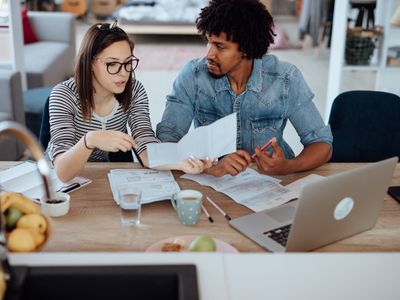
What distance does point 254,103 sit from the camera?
83.6 inches

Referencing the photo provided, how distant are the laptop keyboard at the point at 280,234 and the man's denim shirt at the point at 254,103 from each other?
65 cm

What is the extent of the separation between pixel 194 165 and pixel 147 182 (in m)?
0.16

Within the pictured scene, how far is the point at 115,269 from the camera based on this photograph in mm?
1025

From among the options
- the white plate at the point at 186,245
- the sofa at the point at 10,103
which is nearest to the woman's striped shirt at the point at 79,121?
the white plate at the point at 186,245

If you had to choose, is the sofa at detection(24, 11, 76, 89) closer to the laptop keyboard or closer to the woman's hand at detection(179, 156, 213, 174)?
the woman's hand at detection(179, 156, 213, 174)

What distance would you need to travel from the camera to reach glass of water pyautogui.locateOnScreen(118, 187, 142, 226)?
150cm

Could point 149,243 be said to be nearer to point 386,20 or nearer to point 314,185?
point 314,185

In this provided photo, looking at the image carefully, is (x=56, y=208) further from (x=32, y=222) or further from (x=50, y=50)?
(x=50, y=50)

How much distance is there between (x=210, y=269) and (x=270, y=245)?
399mm

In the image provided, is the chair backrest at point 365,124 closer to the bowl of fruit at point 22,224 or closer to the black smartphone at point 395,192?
the black smartphone at point 395,192

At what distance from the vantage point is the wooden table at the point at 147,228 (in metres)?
1.40

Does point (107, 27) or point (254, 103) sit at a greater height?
point (107, 27)

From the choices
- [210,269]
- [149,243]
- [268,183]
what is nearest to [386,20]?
[268,183]

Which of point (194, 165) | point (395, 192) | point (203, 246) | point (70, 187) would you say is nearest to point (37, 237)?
point (203, 246)
